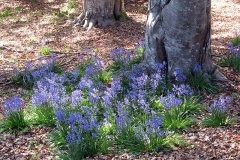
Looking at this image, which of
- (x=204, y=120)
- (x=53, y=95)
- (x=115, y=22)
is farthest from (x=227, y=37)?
(x=53, y=95)

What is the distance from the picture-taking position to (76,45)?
8.77m

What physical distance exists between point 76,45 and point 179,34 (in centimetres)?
354

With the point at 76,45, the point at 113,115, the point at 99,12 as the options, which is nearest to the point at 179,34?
the point at 113,115

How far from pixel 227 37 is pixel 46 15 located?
17.6ft

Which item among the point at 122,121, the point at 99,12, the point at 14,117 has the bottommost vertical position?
the point at 14,117

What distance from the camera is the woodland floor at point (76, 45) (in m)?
4.42

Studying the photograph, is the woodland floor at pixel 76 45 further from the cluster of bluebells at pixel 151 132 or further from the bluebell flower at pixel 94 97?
the bluebell flower at pixel 94 97

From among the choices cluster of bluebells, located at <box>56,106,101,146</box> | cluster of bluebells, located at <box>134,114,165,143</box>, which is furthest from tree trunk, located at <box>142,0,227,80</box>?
cluster of bluebells, located at <box>56,106,101,146</box>

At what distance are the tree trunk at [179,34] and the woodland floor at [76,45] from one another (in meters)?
0.64

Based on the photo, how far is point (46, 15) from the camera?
11461 millimetres

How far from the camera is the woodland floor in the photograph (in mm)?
4418

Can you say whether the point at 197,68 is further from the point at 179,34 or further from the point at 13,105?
the point at 13,105

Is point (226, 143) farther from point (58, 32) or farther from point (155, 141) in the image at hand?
point (58, 32)

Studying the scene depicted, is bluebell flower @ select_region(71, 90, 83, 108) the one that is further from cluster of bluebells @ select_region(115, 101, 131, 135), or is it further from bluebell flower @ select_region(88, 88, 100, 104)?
cluster of bluebells @ select_region(115, 101, 131, 135)
